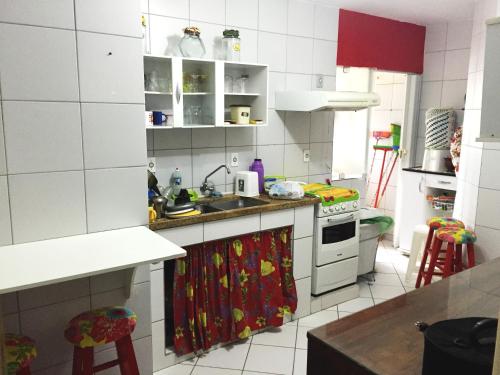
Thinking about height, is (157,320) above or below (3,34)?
below

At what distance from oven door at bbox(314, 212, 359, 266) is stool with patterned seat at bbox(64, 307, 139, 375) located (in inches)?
66.3

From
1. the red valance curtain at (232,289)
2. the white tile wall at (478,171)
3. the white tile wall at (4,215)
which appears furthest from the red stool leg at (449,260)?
the white tile wall at (4,215)

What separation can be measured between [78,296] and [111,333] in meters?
0.34

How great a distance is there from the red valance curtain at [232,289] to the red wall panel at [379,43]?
76.4 inches

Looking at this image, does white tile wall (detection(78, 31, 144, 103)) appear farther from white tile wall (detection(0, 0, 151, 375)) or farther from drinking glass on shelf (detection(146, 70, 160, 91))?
drinking glass on shelf (detection(146, 70, 160, 91))

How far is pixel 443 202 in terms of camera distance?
4211mm

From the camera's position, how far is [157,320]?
2.53 m

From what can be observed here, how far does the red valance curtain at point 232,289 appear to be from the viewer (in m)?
2.62

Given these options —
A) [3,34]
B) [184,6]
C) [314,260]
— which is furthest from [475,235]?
[3,34]

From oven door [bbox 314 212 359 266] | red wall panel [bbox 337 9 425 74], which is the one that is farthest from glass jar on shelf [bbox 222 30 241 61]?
oven door [bbox 314 212 359 266]

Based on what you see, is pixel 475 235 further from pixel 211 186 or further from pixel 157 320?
pixel 157 320

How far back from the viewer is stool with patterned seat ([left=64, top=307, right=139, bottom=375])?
1.82 metres

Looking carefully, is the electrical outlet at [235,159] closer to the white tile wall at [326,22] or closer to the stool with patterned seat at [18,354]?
the white tile wall at [326,22]

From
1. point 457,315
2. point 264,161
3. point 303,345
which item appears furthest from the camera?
point 264,161
